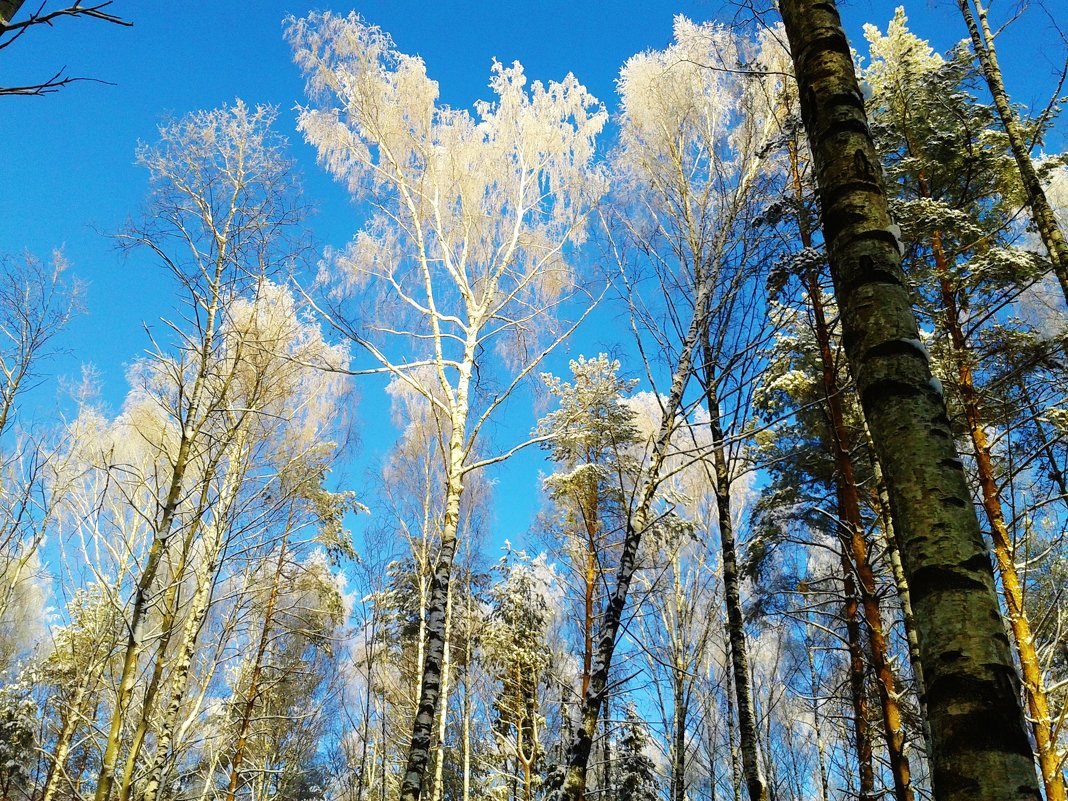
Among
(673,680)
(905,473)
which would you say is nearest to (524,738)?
(673,680)

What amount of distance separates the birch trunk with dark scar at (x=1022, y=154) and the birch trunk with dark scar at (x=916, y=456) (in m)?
3.57

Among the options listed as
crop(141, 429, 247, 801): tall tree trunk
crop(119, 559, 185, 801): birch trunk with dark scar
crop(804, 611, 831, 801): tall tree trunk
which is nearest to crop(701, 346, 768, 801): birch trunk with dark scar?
crop(804, 611, 831, 801): tall tree trunk

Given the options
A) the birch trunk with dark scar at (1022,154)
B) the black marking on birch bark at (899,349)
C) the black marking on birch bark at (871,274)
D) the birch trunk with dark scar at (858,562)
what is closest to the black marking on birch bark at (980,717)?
the black marking on birch bark at (899,349)

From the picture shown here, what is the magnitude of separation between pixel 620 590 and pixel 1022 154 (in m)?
4.48

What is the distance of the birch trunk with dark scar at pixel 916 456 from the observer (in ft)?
3.89

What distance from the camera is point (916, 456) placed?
1.46 m

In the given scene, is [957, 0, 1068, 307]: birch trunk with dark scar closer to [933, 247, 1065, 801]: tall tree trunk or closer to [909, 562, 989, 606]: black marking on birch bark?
[933, 247, 1065, 801]: tall tree trunk

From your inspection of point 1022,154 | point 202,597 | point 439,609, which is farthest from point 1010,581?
point 202,597

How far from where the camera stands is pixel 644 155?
6.30 metres

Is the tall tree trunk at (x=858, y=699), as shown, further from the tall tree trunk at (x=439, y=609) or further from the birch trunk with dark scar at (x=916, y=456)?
the birch trunk with dark scar at (x=916, y=456)

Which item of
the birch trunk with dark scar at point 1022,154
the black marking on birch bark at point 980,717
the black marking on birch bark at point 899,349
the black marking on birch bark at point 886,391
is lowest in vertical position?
the black marking on birch bark at point 980,717

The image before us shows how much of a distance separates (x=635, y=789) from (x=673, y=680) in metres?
3.23

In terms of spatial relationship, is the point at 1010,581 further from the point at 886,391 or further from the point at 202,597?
the point at 202,597

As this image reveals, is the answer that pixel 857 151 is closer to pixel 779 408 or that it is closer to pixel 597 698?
pixel 597 698
